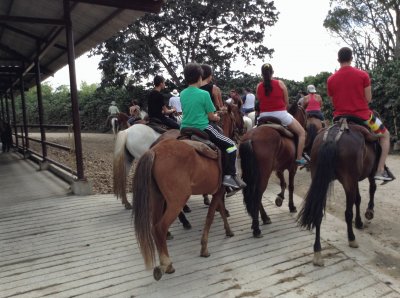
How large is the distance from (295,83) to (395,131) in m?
8.96

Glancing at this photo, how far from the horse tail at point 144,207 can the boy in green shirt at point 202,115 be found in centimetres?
89

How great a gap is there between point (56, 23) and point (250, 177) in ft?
15.6

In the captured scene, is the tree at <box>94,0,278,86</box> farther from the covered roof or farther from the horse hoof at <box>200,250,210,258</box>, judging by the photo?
the horse hoof at <box>200,250,210,258</box>

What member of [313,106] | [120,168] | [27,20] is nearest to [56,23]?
[27,20]

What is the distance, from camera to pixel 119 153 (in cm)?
608

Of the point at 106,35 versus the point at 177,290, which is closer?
the point at 177,290

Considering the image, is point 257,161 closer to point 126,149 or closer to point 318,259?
point 318,259

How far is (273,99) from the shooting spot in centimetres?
541

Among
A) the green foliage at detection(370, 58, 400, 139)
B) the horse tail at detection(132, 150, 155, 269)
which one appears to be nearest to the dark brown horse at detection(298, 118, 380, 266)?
the horse tail at detection(132, 150, 155, 269)

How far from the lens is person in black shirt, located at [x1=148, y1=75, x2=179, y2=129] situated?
586 cm

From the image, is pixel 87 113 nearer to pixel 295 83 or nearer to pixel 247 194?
pixel 295 83

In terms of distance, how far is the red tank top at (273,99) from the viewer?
17.5ft

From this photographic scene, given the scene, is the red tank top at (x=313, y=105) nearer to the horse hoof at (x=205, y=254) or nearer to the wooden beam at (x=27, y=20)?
the wooden beam at (x=27, y=20)

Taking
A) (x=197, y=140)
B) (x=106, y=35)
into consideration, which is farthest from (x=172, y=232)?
(x=106, y=35)
